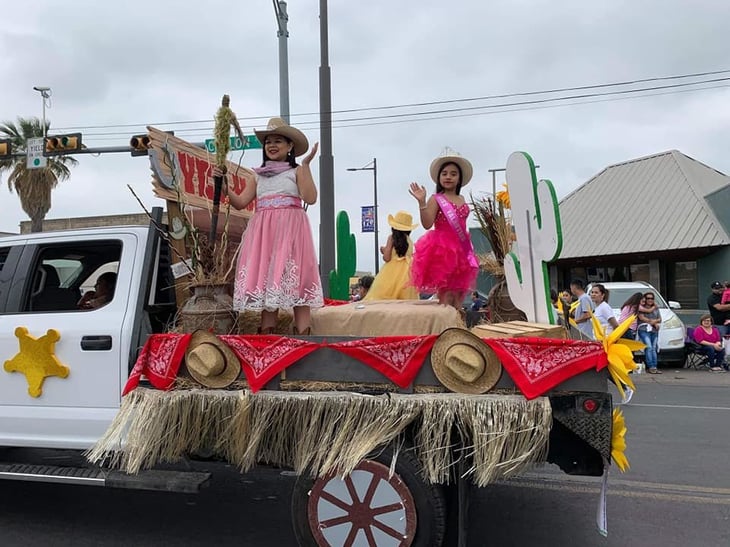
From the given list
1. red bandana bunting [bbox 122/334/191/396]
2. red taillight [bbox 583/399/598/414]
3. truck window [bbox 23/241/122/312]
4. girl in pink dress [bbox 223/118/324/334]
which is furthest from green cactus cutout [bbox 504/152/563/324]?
truck window [bbox 23/241/122/312]

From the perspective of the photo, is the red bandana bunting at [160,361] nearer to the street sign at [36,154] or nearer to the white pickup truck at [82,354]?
the white pickup truck at [82,354]

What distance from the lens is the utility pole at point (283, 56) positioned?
11000 mm

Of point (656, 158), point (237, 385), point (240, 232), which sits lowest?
point (237, 385)

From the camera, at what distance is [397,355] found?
9.78 feet

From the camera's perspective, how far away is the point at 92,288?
4383mm

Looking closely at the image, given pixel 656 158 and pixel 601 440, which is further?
pixel 656 158

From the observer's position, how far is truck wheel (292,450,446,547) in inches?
115

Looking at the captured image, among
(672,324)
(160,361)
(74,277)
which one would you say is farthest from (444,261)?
(672,324)

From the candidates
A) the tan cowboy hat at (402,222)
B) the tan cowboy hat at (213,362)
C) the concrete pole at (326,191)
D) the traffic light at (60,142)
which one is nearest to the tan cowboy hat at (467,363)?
the tan cowboy hat at (213,362)

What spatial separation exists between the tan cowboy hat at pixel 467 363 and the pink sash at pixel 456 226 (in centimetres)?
156

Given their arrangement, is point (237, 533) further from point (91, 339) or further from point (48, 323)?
point (48, 323)

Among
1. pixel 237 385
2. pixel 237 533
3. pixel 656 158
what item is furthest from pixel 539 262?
pixel 656 158

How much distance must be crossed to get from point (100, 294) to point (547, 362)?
2.78m

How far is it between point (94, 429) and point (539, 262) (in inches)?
104
